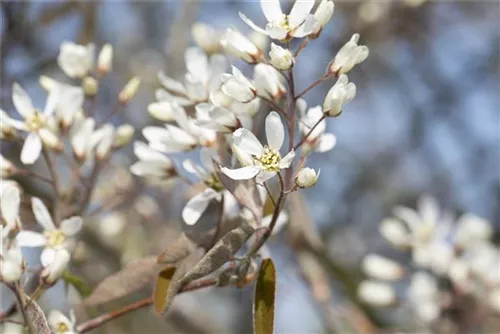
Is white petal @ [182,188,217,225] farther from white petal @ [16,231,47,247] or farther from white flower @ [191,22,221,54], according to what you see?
white flower @ [191,22,221,54]

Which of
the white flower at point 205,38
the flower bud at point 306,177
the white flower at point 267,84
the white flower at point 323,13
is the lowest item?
the white flower at point 205,38

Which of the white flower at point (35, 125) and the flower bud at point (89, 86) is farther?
the flower bud at point (89, 86)

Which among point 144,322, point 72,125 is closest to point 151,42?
point 144,322

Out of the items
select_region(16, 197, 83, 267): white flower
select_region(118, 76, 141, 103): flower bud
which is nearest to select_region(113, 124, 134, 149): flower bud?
select_region(118, 76, 141, 103): flower bud

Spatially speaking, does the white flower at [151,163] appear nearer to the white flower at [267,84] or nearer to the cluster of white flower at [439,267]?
the white flower at [267,84]

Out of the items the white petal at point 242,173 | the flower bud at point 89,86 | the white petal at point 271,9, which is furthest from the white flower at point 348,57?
the flower bud at point 89,86

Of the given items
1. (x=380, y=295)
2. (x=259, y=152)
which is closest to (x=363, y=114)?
(x=380, y=295)
